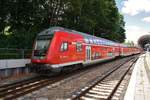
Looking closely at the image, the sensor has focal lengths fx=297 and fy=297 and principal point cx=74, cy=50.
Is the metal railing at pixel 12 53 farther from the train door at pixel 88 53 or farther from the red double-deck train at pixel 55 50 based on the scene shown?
the train door at pixel 88 53

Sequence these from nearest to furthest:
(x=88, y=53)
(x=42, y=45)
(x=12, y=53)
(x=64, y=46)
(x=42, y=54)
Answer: (x=42, y=54) → (x=42, y=45) → (x=64, y=46) → (x=12, y=53) → (x=88, y=53)

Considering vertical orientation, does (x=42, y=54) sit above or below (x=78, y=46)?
below

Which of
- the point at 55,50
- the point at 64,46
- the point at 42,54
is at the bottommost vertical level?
the point at 42,54

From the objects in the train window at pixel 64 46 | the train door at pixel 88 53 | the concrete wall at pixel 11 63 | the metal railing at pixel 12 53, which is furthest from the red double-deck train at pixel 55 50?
the metal railing at pixel 12 53

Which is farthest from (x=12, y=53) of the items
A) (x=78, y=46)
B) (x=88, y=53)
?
(x=88, y=53)

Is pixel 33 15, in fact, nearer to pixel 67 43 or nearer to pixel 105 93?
pixel 67 43

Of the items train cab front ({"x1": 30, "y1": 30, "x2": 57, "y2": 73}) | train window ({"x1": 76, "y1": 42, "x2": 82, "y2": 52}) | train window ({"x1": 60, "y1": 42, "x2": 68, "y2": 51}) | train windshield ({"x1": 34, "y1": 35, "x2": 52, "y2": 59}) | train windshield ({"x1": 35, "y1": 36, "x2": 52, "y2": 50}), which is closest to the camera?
train cab front ({"x1": 30, "y1": 30, "x2": 57, "y2": 73})

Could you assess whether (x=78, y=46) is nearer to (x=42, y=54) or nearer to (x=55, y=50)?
(x=55, y=50)

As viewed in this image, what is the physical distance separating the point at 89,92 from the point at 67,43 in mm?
7278

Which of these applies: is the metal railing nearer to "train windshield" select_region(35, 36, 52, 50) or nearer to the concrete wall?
the concrete wall

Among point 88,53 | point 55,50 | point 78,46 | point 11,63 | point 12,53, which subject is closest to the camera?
point 55,50

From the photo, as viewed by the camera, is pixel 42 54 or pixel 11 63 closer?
pixel 42 54

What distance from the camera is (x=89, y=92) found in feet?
42.2

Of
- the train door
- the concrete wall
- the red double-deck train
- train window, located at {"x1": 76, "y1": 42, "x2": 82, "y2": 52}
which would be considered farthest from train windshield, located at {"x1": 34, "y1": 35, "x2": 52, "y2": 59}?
the train door
